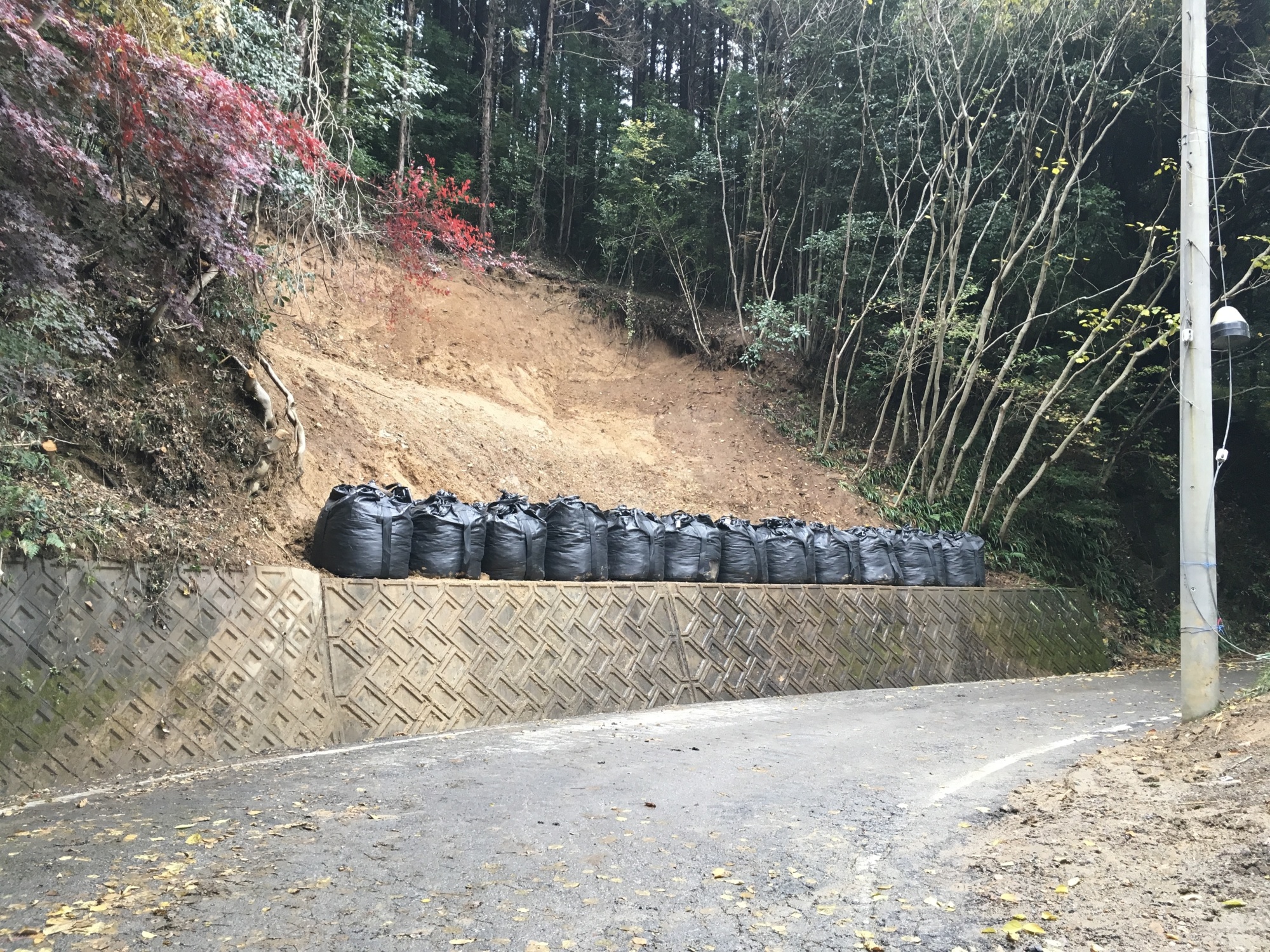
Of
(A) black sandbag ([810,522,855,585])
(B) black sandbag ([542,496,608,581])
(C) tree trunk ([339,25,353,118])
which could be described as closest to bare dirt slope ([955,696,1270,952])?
(B) black sandbag ([542,496,608,581])

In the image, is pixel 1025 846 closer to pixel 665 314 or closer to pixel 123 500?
pixel 123 500

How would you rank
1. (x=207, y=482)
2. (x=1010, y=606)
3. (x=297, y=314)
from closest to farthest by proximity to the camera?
(x=207, y=482), (x=1010, y=606), (x=297, y=314)

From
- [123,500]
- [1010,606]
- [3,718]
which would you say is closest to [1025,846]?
[3,718]

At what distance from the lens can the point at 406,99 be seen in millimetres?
11734

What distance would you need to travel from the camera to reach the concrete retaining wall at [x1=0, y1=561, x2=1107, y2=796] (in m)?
5.40

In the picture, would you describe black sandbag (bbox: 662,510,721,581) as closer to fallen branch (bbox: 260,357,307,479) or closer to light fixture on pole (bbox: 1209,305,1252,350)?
fallen branch (bbox: 260,357,307,479)

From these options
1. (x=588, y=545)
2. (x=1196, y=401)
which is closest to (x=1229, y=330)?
(x=1196, y=401)

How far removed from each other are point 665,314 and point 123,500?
14.3 meters

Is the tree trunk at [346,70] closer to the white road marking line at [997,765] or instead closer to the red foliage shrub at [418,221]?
the red foliage shrub at [418,221]

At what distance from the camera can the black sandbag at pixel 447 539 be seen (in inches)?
314

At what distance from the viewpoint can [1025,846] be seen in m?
4.04

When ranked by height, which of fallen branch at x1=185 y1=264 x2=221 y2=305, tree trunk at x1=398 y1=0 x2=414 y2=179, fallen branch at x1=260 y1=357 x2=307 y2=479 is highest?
tree trunk at x1=398 y1=0 x2=414 y2=179

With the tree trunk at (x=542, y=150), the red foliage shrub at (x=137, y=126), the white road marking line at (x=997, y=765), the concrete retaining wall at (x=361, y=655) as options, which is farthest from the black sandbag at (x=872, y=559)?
the tree trunk at (x=542, y=150)

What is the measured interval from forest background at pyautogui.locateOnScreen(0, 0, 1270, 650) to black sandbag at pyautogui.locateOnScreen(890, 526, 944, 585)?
9.58 ft
